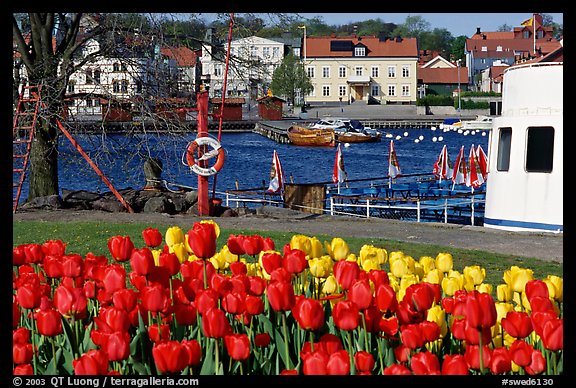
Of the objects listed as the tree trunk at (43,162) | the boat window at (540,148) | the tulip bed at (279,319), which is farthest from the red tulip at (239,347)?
the tree trunk at (43,162)

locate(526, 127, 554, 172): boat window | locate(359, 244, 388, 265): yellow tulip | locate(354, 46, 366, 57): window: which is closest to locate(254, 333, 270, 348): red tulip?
locate(359, 244, 388, 265): yellow tulip

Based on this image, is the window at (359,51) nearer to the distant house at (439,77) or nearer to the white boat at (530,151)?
the distant house at (439,77)

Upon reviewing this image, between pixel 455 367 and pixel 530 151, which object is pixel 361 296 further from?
pixel 530 151

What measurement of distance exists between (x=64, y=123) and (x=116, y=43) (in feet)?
6.17

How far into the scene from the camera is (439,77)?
117 m

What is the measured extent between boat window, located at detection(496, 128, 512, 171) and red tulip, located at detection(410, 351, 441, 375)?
14.5m

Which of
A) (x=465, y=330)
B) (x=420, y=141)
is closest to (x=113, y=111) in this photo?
(x=465, y=330)

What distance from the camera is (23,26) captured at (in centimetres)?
2145

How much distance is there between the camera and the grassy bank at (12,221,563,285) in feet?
39.6

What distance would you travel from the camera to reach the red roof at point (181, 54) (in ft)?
67.2

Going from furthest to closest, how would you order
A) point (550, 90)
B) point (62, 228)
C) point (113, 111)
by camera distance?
point (113, 111) → point (550, 90) → point (62, 228)

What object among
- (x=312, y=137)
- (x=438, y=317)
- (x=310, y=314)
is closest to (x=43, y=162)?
(x=438, y=317)

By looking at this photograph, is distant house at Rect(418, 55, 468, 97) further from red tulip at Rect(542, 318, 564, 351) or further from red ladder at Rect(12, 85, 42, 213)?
red tulip at Rect(542, 318, 564, 351)
